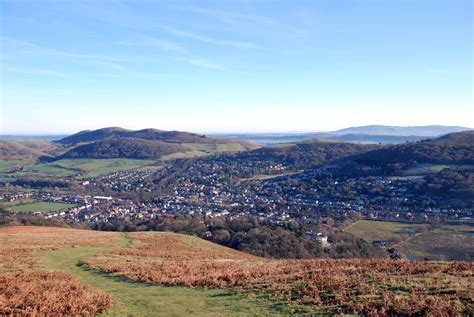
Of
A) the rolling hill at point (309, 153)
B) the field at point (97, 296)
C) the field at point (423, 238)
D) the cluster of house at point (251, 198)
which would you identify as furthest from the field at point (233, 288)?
the rolling hill at point (309, 153)

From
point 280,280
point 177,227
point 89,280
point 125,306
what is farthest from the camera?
point 177,227

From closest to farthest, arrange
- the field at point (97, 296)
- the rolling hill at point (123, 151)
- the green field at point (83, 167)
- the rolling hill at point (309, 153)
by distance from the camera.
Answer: the field at point (97, 296), the green field at point (83, 167), the rolling hill at point (309, 153), the rolling hill at point (123, 151)

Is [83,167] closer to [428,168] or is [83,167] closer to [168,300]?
[428,168]

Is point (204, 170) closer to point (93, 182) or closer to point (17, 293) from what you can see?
point (93, 182)

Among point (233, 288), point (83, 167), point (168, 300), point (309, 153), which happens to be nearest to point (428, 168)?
point (309, 153)

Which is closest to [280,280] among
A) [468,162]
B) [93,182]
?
[468,162]

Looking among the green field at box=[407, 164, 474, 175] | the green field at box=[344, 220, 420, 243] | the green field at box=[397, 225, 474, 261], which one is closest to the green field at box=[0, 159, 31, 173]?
the green field at box=[344, 220, 420, 243]

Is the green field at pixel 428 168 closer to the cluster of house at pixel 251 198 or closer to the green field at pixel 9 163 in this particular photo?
the cluster of house at pixel 251 198
